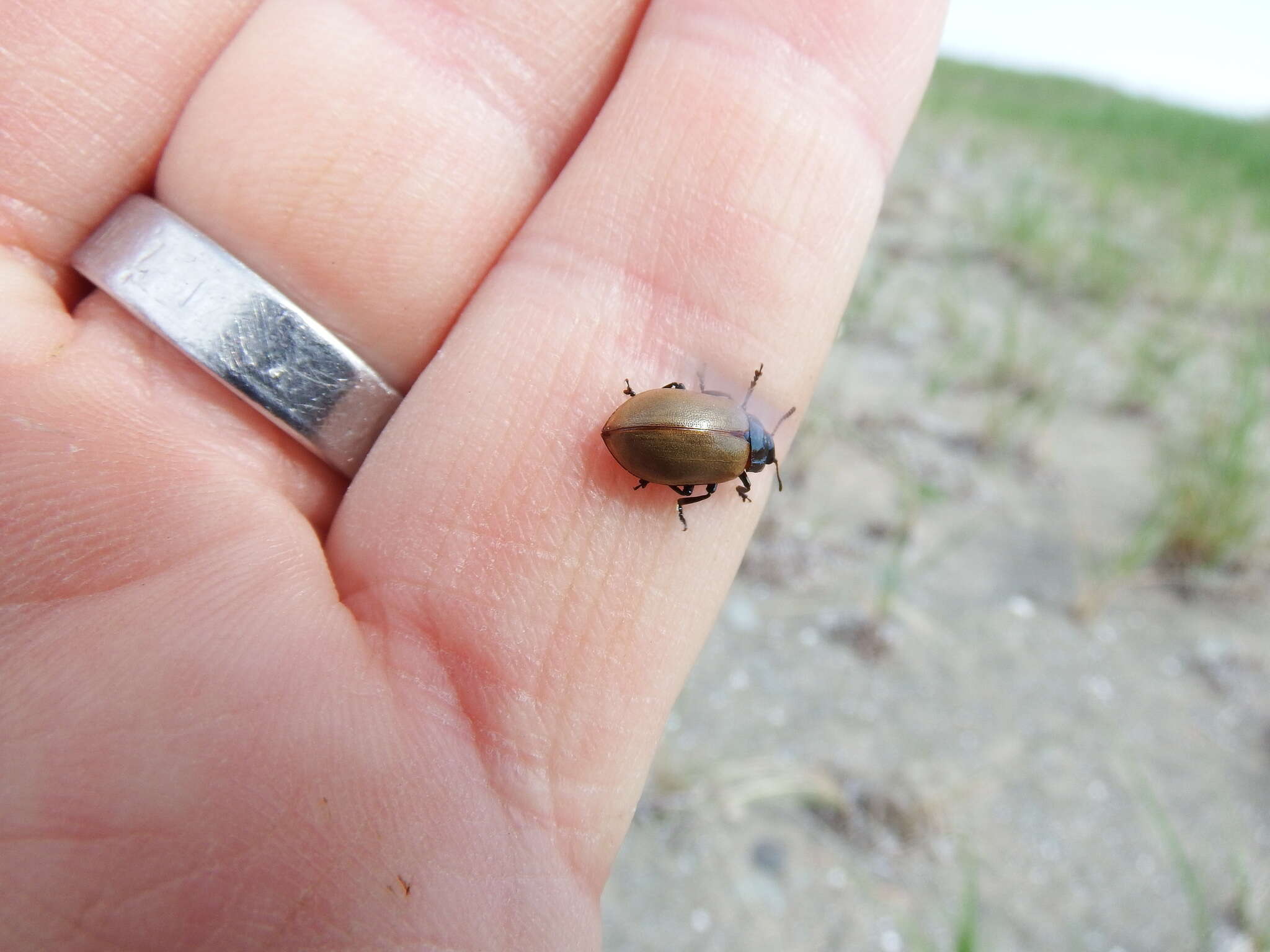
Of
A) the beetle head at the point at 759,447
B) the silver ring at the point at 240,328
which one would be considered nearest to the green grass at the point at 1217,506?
the beetle head at the point at 759,447

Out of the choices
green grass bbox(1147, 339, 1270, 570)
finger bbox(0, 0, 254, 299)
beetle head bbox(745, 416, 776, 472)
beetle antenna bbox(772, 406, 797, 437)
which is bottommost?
green grass bbox(1147, 339, 1270, 570)

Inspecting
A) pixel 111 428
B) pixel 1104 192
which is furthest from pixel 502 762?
pixel 1104 192

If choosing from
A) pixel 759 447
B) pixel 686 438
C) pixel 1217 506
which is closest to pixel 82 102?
pixel 686 438

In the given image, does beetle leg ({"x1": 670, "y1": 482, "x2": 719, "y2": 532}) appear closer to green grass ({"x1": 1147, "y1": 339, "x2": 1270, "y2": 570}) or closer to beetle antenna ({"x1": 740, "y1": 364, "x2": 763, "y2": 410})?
beetle antenna ({"x1": 740, "y1": 364, "x2": 763, "y2": 410})

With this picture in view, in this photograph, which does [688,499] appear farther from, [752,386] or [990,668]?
[990,668]

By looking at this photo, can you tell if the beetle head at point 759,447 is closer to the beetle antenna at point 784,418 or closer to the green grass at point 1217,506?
the beetle antenna at point 784,418

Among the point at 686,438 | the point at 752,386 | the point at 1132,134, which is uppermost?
the point at 1132,134

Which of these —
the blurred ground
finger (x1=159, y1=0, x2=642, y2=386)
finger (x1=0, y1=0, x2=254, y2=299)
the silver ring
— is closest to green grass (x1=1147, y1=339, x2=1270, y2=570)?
the blurred ground
